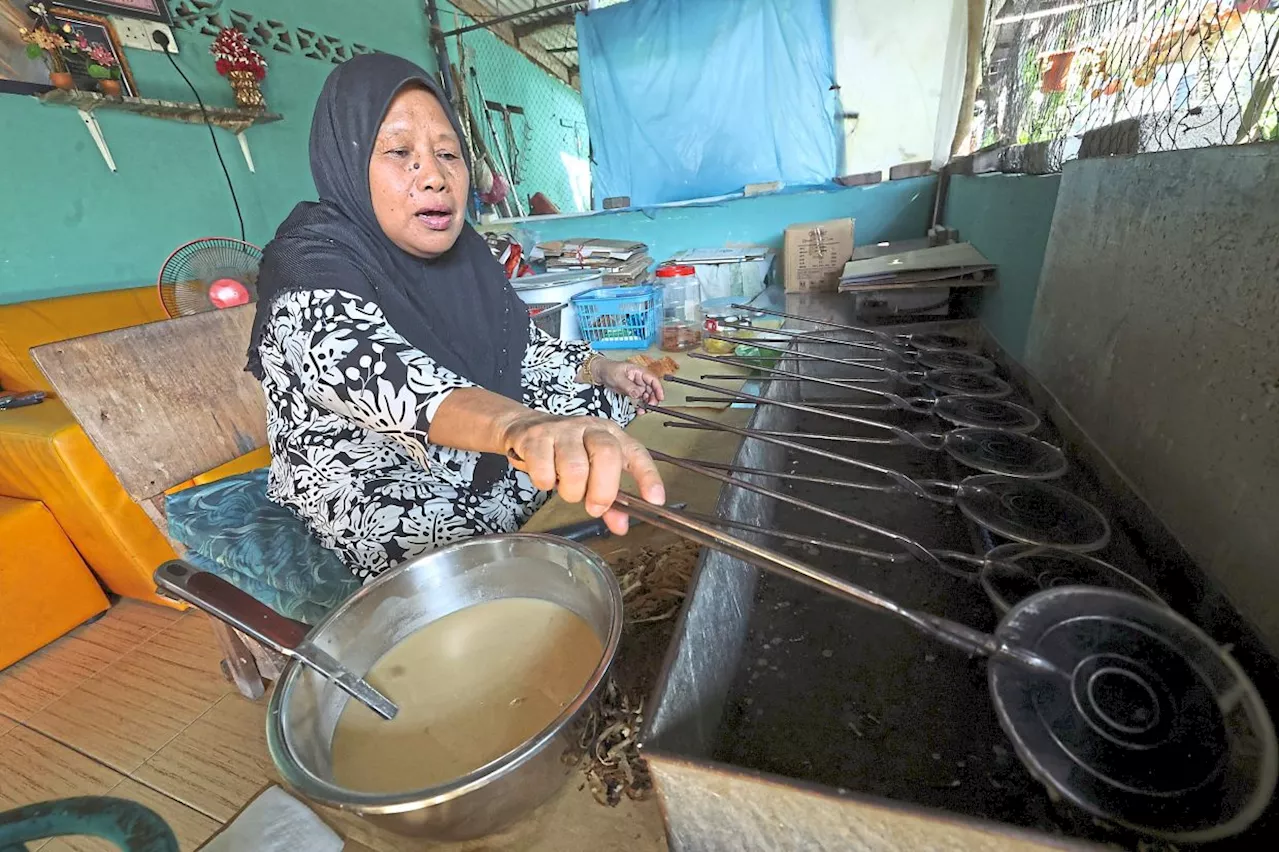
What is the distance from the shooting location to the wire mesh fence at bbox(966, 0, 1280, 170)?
0.84 meters

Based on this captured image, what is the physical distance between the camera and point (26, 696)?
1.66 m

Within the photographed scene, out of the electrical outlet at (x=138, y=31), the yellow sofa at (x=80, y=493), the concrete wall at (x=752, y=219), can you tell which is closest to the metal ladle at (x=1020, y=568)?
the yellow sofa at (x=80, y=493)

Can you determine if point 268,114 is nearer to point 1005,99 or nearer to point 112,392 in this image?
point 112,392

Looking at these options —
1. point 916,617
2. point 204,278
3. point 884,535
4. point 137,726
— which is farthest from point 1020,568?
point 204,278

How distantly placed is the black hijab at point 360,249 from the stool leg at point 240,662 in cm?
71

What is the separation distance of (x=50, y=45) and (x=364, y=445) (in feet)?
10.00

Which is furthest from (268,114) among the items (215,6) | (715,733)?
(715,733)

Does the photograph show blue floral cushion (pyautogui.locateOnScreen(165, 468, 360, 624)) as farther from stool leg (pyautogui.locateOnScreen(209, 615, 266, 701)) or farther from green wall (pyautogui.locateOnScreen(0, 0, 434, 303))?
green wall (pyautogui.locateOnScreen(0, 0, 434, 303))

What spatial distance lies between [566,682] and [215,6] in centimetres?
449

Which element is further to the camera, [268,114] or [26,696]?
[268,114]

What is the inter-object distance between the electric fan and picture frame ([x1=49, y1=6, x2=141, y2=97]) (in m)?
1.02

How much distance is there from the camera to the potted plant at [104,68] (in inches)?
105

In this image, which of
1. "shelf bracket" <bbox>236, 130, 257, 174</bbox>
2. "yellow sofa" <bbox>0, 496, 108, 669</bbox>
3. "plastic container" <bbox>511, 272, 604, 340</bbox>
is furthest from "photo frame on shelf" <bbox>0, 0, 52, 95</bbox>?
"plastic container" <bbox>511, 272, 604, 340</bbox>

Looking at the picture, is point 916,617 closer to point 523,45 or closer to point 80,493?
point 80,493
